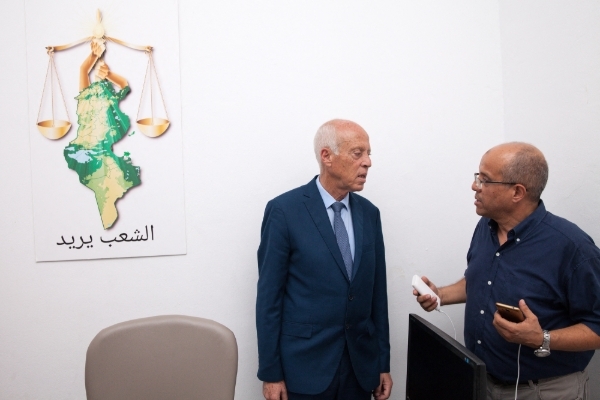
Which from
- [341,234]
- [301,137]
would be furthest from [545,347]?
[301,137]

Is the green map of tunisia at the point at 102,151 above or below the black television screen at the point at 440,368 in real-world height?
above

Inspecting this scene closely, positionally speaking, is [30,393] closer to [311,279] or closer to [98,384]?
[98,384]

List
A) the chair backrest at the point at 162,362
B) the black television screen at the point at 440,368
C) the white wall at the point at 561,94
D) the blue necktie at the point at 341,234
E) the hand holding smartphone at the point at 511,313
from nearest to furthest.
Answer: the black television screen at the point at 440,368 < the hand holding smartphone at the point at 511,313 < the chair backrest at the point at 162,362 < the white wall at the point at 561,94 < the blue necktie at the point at 341,234

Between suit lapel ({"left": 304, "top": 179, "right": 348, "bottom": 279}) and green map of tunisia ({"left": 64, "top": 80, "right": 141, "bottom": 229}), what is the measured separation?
0.84m

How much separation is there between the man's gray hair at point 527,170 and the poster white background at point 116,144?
1438 mm

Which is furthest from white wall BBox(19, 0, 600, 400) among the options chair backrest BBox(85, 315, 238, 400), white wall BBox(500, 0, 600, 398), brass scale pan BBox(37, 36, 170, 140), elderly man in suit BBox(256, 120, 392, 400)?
chair backrest BBox(85, 315, 238, 400)

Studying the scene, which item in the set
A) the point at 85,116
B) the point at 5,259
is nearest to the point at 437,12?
the point at 85,116

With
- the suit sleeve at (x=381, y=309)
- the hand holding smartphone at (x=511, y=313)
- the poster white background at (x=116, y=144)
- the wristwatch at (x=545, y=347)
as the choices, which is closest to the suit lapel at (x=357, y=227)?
the suit sleeve at (x=381, y=309)

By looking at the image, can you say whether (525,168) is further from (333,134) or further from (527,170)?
(333,134)

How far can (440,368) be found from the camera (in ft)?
4.06

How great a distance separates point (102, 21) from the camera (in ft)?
6.84

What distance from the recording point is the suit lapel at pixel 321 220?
5.93 ft

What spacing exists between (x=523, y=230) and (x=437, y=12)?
1.34 meters

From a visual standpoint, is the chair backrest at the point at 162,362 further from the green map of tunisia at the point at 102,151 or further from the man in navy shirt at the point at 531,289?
the man in navy shirt at the point at 531,289
